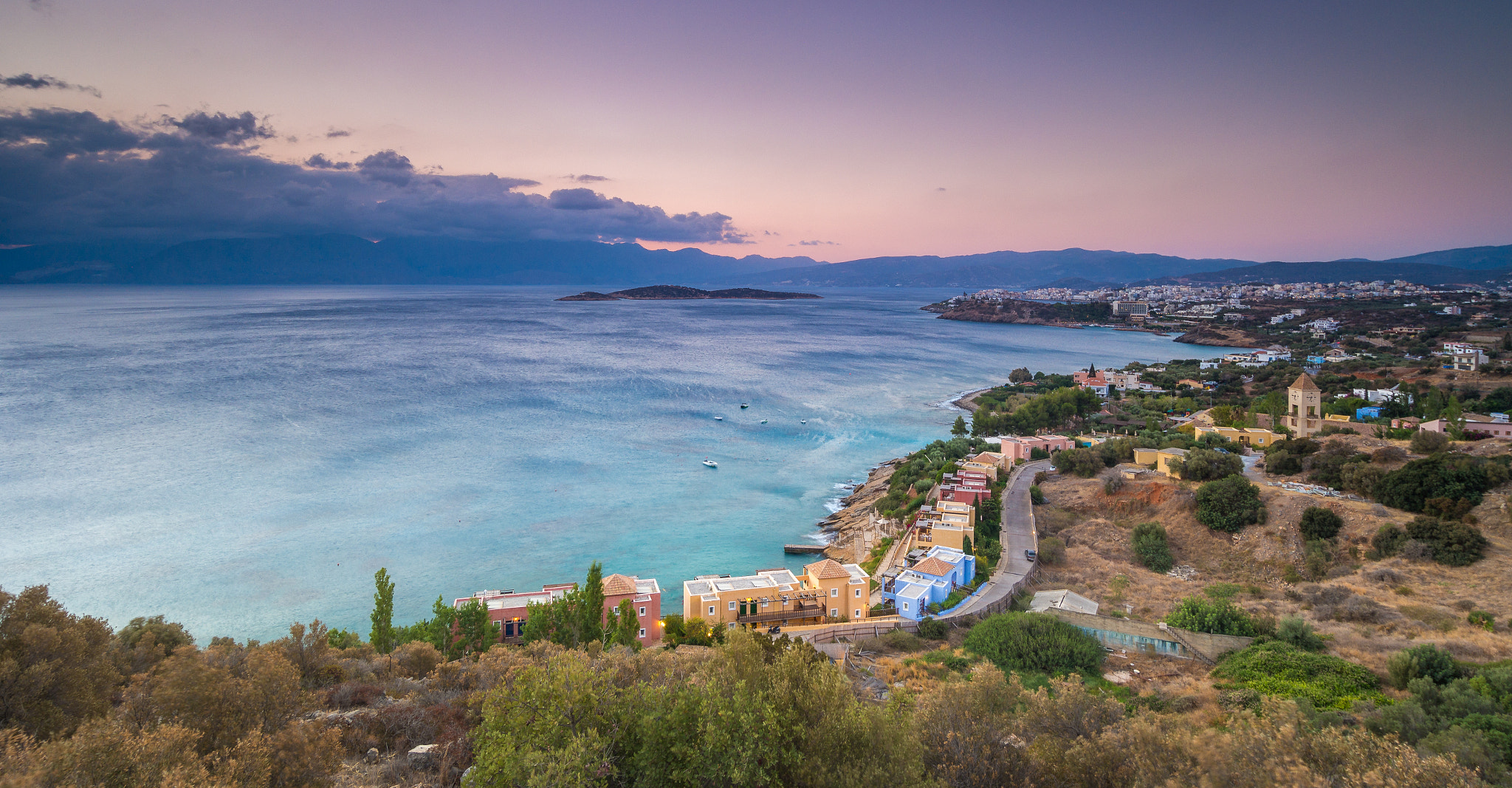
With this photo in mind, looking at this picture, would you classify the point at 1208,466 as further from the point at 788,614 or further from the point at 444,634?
the point at 444,634

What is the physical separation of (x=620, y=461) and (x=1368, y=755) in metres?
31.8

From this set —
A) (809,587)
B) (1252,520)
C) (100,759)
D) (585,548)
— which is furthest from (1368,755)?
(585,548)

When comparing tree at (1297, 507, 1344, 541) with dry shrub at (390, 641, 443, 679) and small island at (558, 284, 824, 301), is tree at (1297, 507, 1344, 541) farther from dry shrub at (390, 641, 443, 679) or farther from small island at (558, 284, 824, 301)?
small island at (558, 284, 824, 301)

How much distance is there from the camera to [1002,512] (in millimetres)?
23375

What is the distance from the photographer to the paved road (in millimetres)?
17312

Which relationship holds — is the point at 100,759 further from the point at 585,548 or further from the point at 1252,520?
the point at 1252,520

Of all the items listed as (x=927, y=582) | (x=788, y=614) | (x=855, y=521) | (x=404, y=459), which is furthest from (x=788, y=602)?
(x=404, y=459)

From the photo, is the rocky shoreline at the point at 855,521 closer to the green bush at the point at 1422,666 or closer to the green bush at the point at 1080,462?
the green bush at the point at 1080,462

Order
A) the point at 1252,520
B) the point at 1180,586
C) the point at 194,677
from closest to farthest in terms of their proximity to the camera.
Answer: the point at 194,677
the point at 1180,586
the point at 1252,520

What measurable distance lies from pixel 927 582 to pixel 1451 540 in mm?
12206

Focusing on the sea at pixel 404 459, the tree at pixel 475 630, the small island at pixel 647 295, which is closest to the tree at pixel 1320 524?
Result: the sea at pixel 404 459

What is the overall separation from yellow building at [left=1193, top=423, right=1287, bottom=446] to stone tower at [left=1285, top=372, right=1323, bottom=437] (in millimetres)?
1143

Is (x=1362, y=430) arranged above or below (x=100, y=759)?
below

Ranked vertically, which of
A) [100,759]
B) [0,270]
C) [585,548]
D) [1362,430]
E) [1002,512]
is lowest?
[585,548]
